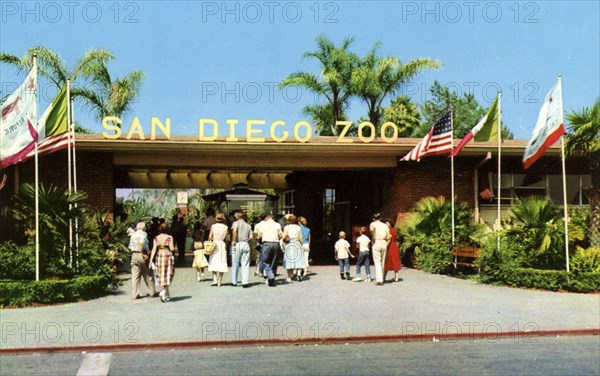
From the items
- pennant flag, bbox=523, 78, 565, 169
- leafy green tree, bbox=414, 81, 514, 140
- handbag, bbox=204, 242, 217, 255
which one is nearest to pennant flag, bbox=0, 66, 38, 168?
handbag, bbox=204, 242, 217, 255

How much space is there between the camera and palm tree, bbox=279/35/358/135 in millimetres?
34125

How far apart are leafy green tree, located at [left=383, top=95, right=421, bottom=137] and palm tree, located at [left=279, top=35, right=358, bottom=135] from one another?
631cm

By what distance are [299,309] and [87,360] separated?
440 cm

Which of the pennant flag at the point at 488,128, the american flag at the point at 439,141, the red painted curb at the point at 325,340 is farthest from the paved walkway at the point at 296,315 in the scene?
the american flag at the point at 439,141

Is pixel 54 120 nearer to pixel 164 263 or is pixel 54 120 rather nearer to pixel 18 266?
pixel 18 266

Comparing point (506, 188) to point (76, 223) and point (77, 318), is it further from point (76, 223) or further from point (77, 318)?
point (77, 318)

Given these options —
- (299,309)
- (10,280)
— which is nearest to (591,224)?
(299,309)

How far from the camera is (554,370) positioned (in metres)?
7.07

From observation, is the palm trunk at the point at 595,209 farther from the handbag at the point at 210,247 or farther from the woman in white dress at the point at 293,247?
the handbag at the point at 210,247

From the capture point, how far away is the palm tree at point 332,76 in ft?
112

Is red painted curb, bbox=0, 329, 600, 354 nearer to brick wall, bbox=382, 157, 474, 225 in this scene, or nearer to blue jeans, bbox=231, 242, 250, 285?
blue jeans, bbox=231, 242, 250, 285

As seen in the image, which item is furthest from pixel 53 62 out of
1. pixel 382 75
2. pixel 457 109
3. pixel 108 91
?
pixel 457 109

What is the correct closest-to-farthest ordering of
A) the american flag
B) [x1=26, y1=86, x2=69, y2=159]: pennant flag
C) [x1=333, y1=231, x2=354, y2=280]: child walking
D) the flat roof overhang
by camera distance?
[x1=26, y1=86, x2=69, y2=159]: pennant flag < [x1=333, y1=231, x2=354, y2=280]: child walking < the american flag < the flat roof overhang

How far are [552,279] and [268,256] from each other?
250 inches
